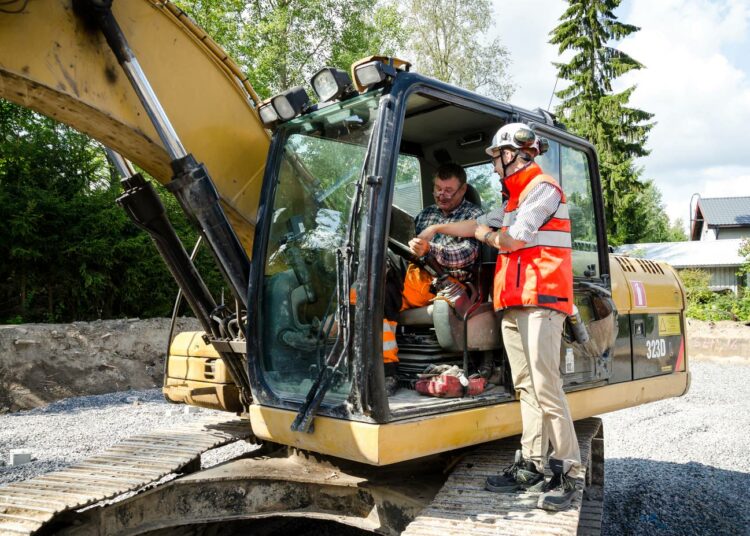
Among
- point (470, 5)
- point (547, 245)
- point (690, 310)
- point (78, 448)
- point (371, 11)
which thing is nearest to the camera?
point (547, 245)

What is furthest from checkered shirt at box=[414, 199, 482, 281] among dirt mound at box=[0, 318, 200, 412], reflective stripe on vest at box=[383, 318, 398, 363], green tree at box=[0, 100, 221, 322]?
green tree at box=[0, 100, 221, 322]

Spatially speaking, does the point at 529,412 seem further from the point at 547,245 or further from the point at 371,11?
the point at 371,11

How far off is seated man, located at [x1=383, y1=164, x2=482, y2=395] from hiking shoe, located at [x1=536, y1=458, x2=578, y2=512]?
0.83 metres

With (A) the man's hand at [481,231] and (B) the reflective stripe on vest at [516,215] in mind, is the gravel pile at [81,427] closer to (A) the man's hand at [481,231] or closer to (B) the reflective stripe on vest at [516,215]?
(A) the man's hand at [481,231]

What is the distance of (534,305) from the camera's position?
2914 mm

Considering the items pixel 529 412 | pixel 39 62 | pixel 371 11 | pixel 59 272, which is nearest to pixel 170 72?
pixel 39 62

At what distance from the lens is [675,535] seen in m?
4.63

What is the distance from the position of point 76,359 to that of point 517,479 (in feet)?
Result: 24.8

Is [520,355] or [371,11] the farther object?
[371,11]

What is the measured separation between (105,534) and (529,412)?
1.99 meters

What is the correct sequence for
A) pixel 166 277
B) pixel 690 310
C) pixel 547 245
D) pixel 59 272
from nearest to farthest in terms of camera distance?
pixel 547 245 < pixel 59 272 < pixel 166 277 < pixel 690 310

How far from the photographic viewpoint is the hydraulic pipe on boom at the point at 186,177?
294 cm

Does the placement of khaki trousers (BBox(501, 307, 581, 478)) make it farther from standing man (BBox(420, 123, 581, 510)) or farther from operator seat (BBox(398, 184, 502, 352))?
operator seat (BBox(398, 184, 502, 352))

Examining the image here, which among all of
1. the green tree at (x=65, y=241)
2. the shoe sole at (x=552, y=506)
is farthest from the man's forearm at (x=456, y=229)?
the green tree at (x=65, y=241)
